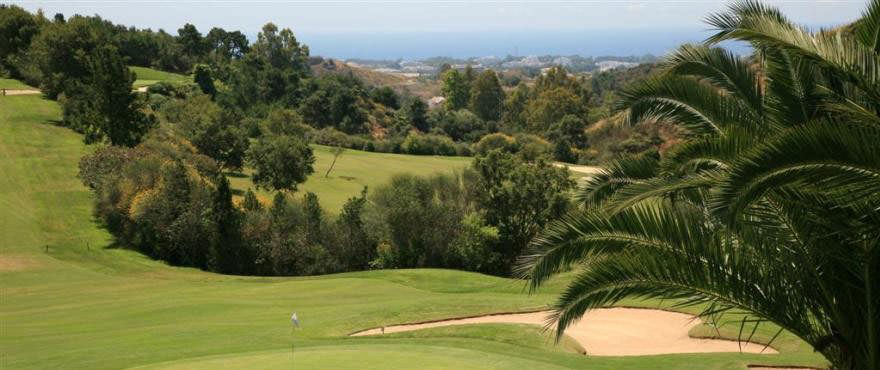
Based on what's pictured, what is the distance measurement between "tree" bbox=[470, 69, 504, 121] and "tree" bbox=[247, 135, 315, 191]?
296ft

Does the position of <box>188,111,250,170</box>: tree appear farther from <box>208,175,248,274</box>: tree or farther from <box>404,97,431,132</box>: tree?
<box>404,97,431,132</box>: tree

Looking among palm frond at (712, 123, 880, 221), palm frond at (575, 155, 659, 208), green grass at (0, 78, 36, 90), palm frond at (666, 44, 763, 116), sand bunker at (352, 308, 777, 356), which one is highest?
palm frond at (666, 44, 763, 116)

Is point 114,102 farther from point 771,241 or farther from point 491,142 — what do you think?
point 491,142

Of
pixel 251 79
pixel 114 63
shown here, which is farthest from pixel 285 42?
pixel 114 63

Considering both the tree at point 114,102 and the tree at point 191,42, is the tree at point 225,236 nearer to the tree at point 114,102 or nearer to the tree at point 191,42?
the tree at point 114,102

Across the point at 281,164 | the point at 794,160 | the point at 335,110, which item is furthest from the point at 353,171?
the point at 794,160

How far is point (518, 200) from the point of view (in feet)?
136

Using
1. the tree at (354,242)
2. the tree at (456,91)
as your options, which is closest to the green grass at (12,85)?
the tree at (354,242)

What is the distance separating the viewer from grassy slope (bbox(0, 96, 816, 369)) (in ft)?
50.8

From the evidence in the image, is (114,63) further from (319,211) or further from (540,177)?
(540,177)

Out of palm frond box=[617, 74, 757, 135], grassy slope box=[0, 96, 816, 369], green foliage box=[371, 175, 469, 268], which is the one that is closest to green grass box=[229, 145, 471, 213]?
green foliage box=[371, 175, 469, 268]

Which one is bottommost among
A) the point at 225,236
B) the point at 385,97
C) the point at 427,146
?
the point at 427,146

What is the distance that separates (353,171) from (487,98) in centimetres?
7945

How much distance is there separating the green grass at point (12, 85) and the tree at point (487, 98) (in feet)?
258
